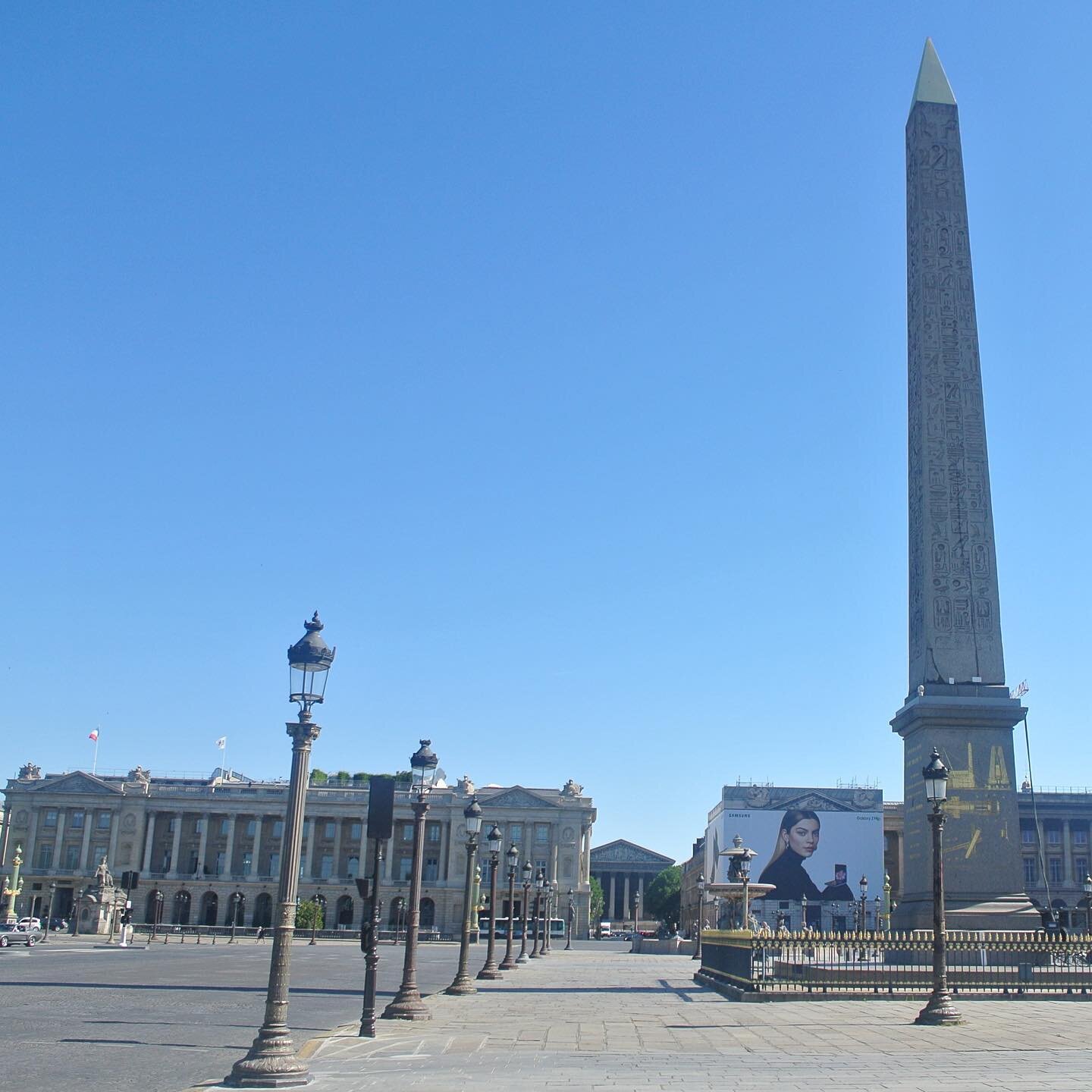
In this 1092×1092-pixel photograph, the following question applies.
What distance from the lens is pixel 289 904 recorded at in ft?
44.1

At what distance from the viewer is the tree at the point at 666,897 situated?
155 m

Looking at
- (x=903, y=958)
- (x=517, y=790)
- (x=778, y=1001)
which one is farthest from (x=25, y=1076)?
(x=517, y=790)

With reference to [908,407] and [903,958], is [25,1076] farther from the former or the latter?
[908,407]

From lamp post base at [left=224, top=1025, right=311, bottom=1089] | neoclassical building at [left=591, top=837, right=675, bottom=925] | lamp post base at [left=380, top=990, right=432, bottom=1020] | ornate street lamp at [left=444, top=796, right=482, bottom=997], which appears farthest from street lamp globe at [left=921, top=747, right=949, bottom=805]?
neoclassical building at [left=591, top=837, right=675, bottom=925]

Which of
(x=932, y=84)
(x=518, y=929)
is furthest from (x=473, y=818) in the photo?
(x=518, y=929)

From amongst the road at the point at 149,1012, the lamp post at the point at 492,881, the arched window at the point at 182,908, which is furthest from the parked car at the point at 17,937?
the arched window at the point at 182,908

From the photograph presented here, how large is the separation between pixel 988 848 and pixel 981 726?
2798 mm

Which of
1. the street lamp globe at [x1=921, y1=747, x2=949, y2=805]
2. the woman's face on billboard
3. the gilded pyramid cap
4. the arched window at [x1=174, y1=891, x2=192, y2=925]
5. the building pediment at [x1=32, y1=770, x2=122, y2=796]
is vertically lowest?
the arched window at [x1=174, y1=891, x2=192, y2=925]

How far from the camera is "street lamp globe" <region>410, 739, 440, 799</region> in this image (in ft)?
70.0

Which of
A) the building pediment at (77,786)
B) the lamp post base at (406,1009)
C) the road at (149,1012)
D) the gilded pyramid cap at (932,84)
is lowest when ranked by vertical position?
the road at (149,1012)

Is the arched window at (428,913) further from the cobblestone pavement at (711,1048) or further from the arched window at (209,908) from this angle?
the cobblestone pavement at (711,1048)

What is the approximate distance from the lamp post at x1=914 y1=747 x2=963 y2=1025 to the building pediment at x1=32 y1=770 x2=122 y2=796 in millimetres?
116068

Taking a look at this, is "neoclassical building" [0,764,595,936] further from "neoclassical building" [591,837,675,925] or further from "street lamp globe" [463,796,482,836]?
"street lamp globe" [463,796,482,836]

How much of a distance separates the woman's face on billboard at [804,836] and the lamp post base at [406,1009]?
291 ft
